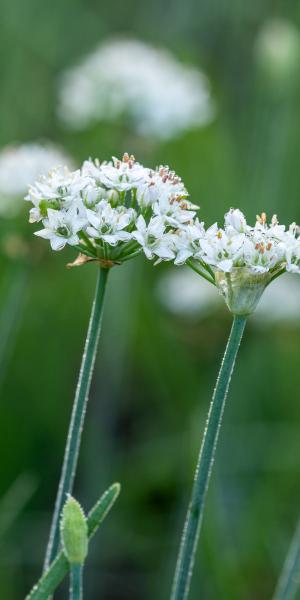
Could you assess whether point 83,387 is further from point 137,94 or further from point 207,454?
point 137,94

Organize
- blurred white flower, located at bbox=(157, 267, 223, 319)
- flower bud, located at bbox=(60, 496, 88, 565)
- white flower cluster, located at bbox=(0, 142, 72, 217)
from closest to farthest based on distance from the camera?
flower bud, located at bbox=(60, 496, 88, 565) → white flower cluster, located at bbox=(0, 142, 72, 217) → blurred white flower, located at bbox=(157, 267, 223, 319)

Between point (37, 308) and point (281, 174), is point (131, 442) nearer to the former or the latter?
point (37, 308)

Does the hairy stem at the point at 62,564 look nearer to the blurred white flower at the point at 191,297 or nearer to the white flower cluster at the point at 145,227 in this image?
the white flower cluster at the point at 145,227

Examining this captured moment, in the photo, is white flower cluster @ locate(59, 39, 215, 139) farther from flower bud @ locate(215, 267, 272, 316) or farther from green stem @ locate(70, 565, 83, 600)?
green stem @ locate(70, 565, 83, 600)

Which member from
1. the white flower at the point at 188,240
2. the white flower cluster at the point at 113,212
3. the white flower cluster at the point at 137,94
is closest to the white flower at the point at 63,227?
the white flower cluster at the point at 113,212

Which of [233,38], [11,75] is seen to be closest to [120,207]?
[11,75]

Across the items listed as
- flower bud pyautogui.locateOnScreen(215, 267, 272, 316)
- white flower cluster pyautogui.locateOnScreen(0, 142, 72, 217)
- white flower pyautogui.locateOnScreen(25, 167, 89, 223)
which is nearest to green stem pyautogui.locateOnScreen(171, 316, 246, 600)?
flower bud pyautogui.locateOnScreen(215, 267, 272, 316)

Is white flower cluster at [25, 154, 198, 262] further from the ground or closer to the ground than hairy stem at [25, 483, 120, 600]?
further from the ground
